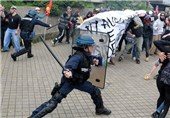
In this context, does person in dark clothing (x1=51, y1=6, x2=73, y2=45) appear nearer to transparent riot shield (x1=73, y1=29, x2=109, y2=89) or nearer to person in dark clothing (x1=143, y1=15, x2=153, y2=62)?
person in dark clothing (x1=143, y1=15, x2=153, y2=62)

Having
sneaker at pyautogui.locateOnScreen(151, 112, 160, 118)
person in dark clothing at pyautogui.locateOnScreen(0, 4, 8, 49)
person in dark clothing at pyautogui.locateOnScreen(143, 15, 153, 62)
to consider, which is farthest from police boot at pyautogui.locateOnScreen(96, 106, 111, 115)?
person in dark clothing at pyautogui.locateOnScreen(0, 4, 8, 49)

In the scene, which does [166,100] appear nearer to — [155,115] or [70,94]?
[155,115]

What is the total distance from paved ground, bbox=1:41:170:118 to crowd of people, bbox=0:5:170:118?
38 centimetres

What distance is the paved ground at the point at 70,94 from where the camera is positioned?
563 centimetres

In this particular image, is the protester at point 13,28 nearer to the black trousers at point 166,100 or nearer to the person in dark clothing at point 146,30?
the person in dark clothing at point 146,30

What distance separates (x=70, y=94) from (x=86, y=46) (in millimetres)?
2014

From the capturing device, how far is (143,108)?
5984 millimetres

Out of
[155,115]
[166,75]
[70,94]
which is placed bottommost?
[70,94]

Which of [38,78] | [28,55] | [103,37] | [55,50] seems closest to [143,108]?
[103,37]

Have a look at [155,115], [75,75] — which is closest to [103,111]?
[155,115]

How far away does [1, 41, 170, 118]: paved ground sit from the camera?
5.63 m

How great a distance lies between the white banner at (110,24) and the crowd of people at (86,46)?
26.4 inches

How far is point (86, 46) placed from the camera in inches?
192

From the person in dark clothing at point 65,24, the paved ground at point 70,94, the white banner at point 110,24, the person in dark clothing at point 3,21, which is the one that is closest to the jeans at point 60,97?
the paved ground at point 70,94
